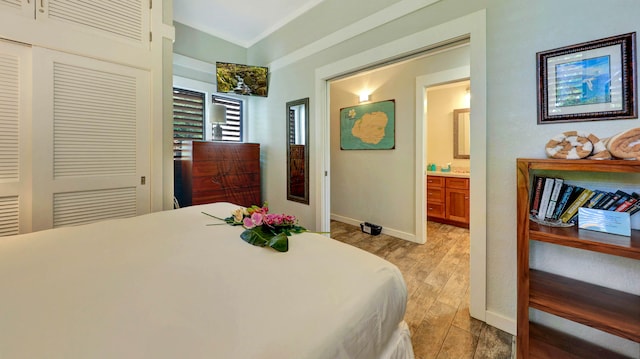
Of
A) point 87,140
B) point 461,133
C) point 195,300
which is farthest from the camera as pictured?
point 461,133

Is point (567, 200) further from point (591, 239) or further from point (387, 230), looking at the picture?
point (387, 230)

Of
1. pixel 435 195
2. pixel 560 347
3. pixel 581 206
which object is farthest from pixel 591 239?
pixel 435 195

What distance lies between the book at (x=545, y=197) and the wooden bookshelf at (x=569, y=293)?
0.09 metres

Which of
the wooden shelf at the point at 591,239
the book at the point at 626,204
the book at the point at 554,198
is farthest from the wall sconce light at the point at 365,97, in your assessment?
the book at the point at 626,204

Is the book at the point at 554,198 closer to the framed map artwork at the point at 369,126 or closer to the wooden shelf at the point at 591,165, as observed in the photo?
the wooden shelf at the point at 591,165

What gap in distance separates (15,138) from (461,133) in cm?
527

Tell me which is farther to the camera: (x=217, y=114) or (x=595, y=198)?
(x=217, y=114)

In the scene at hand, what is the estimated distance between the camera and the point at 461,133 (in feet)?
14.0

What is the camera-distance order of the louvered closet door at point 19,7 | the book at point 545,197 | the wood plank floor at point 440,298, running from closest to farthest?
the book at point 545,197
the wood plank floor at point 440,298
the louvered closet door at point 19,7

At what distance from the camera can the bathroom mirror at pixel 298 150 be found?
299cm

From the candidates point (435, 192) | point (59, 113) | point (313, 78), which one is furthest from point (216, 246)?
point (435, 192)

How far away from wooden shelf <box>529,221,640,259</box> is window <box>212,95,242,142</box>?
11.5 feet

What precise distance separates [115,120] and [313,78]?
194cm

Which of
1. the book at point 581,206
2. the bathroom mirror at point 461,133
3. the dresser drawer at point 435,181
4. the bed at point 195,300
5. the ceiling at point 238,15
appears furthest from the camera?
the bathroom mirror at point 461,133
